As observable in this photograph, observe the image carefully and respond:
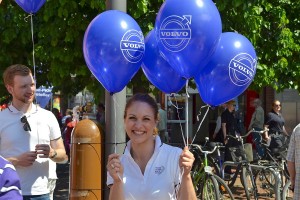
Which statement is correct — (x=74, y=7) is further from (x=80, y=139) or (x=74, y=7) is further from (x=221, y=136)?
(x=221, y=136)

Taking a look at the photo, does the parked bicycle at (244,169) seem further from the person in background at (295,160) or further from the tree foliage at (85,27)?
the person in background at (295,160)

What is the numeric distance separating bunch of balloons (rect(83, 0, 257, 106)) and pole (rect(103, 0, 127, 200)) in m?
0.90

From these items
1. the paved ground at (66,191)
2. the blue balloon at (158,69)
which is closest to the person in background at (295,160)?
the blue balloon at (158,69)

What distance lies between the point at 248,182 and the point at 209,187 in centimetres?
115


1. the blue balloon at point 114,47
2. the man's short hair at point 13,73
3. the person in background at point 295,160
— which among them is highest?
the blue balloon at point 114,47

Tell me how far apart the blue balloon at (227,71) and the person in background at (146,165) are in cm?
142

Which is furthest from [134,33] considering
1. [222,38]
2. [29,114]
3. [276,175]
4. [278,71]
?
[278,71]

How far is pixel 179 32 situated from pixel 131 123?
45.8 inches

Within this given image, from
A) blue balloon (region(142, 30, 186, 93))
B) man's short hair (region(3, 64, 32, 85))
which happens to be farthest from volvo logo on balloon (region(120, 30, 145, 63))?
man's short hair (region(3, 64, 32, 85))

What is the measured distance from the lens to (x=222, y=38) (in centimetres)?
441

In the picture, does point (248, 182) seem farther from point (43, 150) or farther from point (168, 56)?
point (43, 150)

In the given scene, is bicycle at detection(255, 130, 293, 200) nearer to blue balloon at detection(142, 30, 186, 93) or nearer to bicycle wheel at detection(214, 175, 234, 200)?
bicycle wheel at detection(214, 175, 234, 200)

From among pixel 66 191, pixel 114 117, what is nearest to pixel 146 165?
pixel 114 117

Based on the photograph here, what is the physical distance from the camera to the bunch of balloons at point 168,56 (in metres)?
3.93
